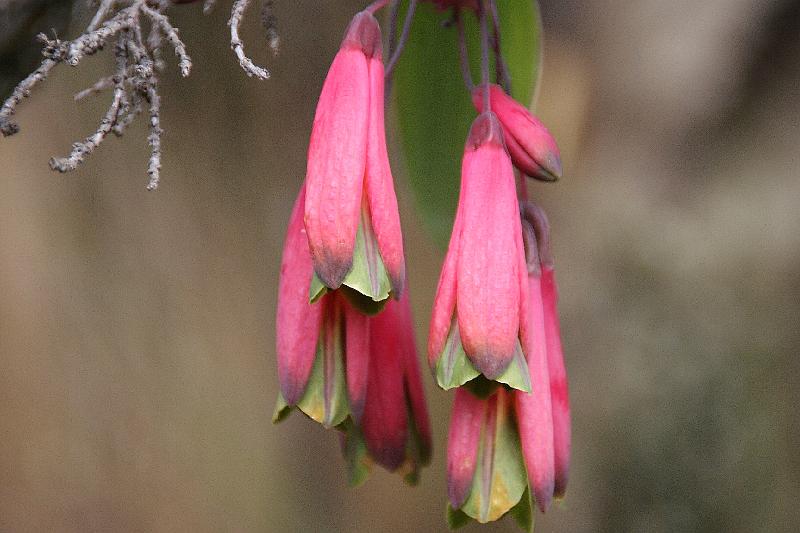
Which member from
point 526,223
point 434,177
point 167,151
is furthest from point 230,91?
point 526,223

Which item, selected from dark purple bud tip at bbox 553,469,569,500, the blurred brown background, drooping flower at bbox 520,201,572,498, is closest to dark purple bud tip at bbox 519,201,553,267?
drooping flower at bbox 520,201,572,498

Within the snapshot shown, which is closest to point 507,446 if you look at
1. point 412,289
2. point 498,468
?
point 498,468

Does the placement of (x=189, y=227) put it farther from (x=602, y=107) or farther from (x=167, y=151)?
(x=602, y=107)

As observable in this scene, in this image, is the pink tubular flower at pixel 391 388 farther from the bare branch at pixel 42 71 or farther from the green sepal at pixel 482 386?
the bare branch at pixel 42 71

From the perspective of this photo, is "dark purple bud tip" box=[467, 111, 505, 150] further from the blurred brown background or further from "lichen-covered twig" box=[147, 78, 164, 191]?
the blurred brown background

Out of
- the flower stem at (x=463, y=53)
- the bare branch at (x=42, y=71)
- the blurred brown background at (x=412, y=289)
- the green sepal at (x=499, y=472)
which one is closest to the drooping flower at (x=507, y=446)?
the green sepal at (x=499, y=472)

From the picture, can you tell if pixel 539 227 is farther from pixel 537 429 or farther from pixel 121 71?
pixel 121 71


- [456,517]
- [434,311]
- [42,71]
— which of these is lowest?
[456,517]
